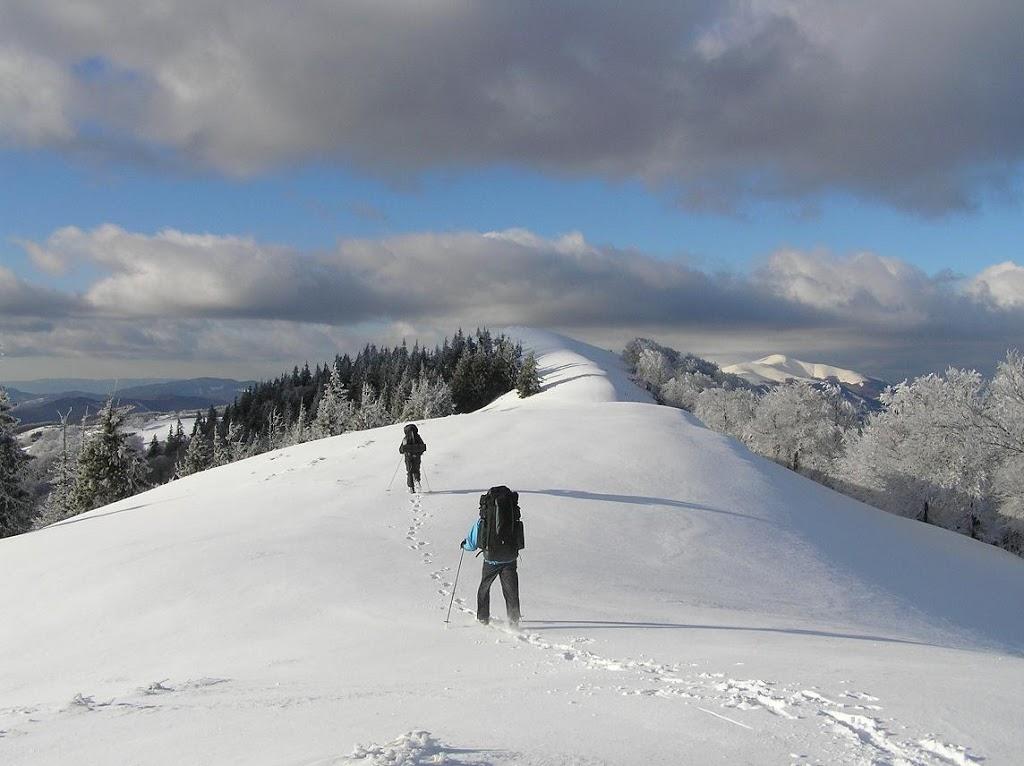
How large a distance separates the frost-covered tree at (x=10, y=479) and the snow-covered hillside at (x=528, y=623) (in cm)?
1733

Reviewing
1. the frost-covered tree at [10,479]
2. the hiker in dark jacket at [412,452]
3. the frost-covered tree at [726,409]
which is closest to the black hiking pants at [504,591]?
the hiker in dark jacket at [412,452]

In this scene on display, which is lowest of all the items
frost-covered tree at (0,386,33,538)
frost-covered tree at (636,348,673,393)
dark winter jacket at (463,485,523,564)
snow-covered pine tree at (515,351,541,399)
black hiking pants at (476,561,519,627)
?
frost-covered tree at (0,386,33,538)

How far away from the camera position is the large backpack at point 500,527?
12062 mm

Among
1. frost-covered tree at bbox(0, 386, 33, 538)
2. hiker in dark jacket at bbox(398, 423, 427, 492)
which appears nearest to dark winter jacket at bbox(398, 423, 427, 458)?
hiker in dark jacket at bbox(398, 423, 427, 492)

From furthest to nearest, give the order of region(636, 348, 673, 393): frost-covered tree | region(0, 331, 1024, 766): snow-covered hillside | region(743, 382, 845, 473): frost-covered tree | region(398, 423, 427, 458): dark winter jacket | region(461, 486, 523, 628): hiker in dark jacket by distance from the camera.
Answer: region(636, 348, 673, 393): frost-covered tree < region(743, 382, 845, 473): frost-covered tree < region(398, 423, 427, 458): dark winter jacket < region(461, 486, 523, 628): hiker in dark jacket < region(0, 331, 1024, 766): snow-covered hillside

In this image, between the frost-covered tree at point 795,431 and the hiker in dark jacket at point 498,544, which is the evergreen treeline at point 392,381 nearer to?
the frost-covered tree at point 795,431

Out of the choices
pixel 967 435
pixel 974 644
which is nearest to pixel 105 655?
pixel 974 644

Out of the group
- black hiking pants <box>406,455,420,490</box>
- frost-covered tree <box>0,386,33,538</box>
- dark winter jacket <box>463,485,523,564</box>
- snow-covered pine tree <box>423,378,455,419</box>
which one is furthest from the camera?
snow-covered pine tree <box>423,378,455,419</box>

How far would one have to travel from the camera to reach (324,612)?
1227 centimetres

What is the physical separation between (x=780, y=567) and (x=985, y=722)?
13.1 meters

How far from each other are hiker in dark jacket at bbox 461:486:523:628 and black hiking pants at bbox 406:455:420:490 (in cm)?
1088

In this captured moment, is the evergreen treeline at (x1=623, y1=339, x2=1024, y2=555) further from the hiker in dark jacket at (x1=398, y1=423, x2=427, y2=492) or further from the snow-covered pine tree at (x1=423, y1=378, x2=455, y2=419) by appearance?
the snow-covered pine tree at (x1=423, y1=378, x2=455, y2=419)

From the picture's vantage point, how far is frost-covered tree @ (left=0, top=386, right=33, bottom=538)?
40.8 meters

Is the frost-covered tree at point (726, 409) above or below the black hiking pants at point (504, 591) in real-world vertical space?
above
